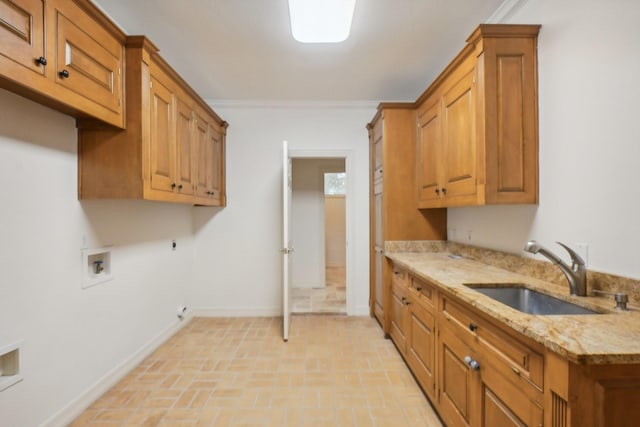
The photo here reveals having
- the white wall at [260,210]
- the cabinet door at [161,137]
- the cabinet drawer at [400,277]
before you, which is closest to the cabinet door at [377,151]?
the white wall at [260,210]

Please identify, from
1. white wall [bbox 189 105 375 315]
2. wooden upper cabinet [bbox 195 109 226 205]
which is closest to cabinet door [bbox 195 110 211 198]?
wooden upper cabinet [bbox 195 109 226 205]

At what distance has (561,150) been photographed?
1.58m

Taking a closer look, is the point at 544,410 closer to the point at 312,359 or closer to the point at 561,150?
the point at 561,150

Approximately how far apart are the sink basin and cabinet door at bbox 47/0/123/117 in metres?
2.32

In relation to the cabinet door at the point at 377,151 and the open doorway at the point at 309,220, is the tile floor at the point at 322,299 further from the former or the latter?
the cabinet door at the point at 377,151

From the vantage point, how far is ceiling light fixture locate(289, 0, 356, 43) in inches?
68.2

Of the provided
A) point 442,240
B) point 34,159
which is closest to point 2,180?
point 34,159

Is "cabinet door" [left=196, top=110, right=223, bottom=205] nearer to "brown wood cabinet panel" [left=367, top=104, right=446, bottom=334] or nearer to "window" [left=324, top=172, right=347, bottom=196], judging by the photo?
"brown wood cabinet panel" [left=367, top=104, right=446, bottom=334]

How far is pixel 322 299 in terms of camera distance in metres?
4.34

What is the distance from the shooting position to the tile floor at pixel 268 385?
6.07 feet

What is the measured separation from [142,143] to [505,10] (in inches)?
102

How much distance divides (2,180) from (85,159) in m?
0.50

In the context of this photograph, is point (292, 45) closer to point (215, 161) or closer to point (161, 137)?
point (161, 137)

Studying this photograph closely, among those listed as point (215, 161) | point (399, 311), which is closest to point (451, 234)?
point (399, 311)
